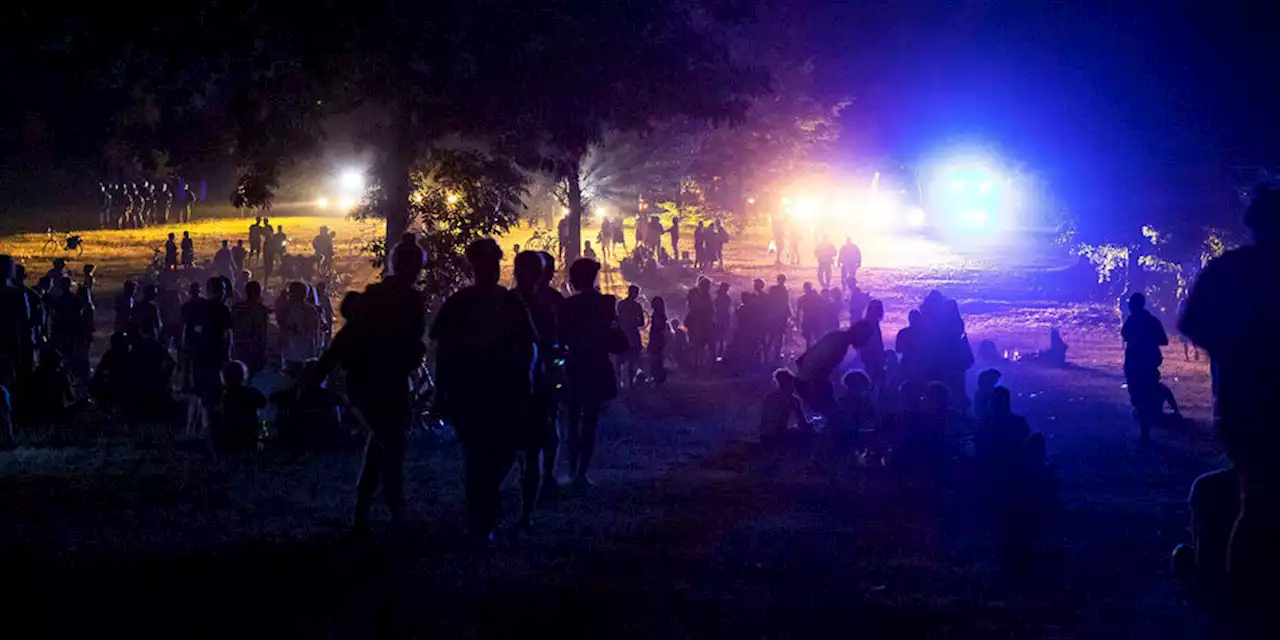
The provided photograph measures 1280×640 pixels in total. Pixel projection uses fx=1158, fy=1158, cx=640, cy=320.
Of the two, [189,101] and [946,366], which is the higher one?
[189,101]

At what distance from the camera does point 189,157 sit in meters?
18.4

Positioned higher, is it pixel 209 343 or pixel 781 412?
pixel 209 343

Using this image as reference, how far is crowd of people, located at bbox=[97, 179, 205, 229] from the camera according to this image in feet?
128

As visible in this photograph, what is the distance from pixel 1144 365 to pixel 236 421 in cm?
946

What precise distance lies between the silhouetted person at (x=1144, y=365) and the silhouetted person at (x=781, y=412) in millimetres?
3827

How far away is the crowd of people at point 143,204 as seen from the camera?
39.1m

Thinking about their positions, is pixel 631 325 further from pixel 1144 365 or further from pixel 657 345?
pixel 1144 365

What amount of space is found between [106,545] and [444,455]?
14.7ft

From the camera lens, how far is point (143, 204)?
40.1 meters

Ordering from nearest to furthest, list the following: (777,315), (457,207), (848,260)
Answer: (457,207) < (777,315) < (848,260)

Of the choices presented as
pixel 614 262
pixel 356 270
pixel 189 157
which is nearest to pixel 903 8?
pixel 614 262

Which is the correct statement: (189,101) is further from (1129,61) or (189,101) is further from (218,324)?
(1129,61)

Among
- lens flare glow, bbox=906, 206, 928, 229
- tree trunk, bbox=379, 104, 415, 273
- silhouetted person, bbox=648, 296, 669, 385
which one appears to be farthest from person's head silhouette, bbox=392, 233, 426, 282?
lens flare glow, bbox=906, 206, 928, 229

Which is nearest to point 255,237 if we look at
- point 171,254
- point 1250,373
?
point 171,254
